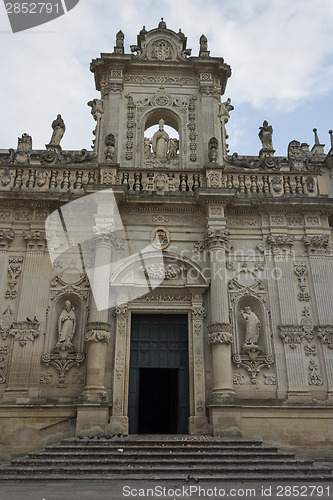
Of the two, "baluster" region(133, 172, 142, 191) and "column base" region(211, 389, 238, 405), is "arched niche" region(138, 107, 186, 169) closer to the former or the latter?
"baluster" region(133, 172, 142, 191)

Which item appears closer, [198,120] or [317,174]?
[317,174]

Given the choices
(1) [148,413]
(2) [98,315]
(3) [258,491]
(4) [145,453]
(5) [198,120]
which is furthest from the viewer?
(1) [148,413]

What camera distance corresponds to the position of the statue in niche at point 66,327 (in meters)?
11.7

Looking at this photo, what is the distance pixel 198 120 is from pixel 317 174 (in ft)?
14.8

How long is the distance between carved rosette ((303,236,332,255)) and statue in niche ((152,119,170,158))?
18.4ft

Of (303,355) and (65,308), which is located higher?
(65,308)

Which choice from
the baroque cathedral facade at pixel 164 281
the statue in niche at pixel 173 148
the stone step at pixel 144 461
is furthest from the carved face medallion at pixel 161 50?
the stone step at pixel 144 461

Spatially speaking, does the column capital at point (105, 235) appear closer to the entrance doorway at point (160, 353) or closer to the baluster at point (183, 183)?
the entrance doorway at point (160, 353)

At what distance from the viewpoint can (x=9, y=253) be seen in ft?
41.9

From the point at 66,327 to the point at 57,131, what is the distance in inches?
271

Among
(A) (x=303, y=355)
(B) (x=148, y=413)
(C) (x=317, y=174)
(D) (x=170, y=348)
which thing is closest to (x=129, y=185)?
(D) (x=170, y=348)

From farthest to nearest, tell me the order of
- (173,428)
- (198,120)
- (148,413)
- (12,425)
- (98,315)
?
(148,413) → (198,120) → (173,428) → (98,315) → (12,425)

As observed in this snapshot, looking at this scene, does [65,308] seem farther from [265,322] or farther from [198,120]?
[198,120]

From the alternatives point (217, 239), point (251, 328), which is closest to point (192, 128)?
point (217, 239)
